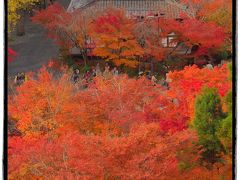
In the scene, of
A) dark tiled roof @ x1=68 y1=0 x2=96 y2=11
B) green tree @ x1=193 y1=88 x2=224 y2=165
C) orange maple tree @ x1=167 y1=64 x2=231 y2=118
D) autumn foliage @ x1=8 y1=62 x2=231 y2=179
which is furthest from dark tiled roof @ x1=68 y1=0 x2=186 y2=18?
green tree @ x1=193 y1=88 x2=224 y2=165

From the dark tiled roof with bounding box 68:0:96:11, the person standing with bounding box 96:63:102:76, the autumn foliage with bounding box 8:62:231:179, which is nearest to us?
the autumn foliage with bounding box 8:62:231:179

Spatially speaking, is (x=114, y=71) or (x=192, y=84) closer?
(x=192, y=84)

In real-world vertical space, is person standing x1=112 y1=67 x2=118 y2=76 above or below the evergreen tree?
above

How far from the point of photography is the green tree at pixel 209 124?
21406 mm

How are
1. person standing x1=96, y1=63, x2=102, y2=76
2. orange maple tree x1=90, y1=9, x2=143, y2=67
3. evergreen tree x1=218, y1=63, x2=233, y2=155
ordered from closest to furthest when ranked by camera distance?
evergreen tree x1=218, y1=63, x2=233, y2=155, person standing x1=96, y1=63, x2=102, y2=76, orange maple tree x1=90, y1=9, x2=143, y2=67

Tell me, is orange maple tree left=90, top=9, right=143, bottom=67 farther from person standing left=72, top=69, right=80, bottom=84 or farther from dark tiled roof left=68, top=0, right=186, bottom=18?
dark tiled roof left=68, top=0, right=186, bottom=18

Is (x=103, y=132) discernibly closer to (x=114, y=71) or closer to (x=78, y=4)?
(x=114, y=71)

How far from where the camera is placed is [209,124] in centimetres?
2158

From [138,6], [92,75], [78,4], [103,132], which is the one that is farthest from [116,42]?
[103,132]

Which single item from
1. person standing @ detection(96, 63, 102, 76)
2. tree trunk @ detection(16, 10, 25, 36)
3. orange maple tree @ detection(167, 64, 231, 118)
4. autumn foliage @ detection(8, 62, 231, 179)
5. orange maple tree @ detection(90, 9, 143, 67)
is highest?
tree trunk @ detection(16, 10, 25, 36)

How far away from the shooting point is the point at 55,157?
1886 centimetres

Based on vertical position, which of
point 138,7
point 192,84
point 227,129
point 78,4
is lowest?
point 227,129

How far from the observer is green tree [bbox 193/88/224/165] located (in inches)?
843

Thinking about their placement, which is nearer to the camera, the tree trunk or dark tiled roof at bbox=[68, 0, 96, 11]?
dark tiled roof at bbox=[68, 0, 96, 11]
